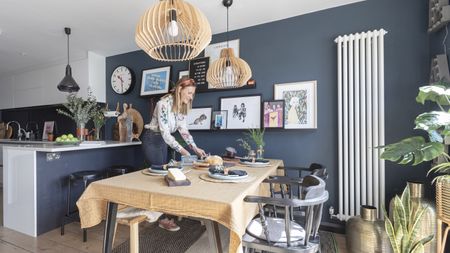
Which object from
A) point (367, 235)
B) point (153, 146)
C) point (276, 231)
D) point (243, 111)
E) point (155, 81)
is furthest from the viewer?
point (155, 81)

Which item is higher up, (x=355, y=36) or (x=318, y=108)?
(x=355, y=36)

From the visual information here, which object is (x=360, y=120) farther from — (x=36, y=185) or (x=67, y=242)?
(x=36, y=185)

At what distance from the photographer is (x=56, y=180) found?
7.73ft

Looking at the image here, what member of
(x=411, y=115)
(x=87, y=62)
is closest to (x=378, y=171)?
(x=411, y=115)

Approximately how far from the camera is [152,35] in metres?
1.41

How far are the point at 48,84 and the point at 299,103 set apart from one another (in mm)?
4387

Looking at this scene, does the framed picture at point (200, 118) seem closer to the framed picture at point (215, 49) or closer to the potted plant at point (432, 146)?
the framed picture at point (215, 49)

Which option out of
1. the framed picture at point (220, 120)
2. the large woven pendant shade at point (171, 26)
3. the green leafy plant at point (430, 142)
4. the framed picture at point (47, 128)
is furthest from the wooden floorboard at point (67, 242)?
the framed picture at point (47, 128)

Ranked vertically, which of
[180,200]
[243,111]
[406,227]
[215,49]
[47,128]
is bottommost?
[406,227]

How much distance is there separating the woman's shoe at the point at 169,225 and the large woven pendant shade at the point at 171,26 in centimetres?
176

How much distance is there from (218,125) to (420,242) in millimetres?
2050

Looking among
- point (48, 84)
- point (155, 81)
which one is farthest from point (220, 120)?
point (48, 84)

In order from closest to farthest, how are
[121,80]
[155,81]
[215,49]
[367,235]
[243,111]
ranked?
[367,235] → [243,111] → [215,49] → [155,81] → [121,80]

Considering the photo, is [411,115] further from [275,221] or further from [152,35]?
[152,35]
